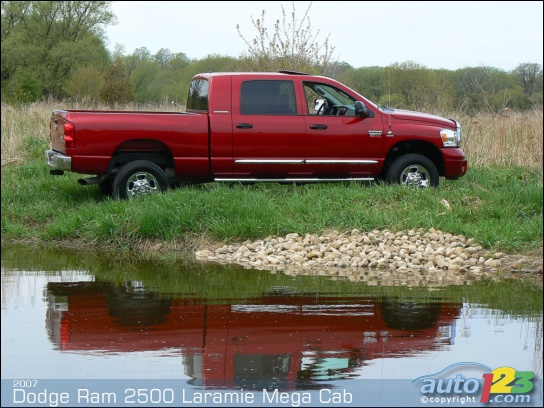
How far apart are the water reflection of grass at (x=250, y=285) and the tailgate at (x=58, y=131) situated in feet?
7.36

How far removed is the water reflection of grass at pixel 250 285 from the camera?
9016mm

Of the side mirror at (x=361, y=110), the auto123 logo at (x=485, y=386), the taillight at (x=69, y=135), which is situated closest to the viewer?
the auto123 logo at (x=485, y=386)

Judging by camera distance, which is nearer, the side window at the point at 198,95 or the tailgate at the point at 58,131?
the tailgate at the point at 58,131

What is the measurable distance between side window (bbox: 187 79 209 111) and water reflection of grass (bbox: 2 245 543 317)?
337 cm

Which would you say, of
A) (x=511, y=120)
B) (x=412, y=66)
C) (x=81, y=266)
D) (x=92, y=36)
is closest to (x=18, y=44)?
(x=92, y=36)

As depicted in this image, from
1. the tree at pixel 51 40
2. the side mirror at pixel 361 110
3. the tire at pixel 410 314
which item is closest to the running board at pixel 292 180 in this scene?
the side mirror at pixel 361 110

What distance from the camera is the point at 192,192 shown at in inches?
505

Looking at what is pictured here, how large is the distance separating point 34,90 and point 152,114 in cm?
3737

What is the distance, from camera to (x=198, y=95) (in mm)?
14031

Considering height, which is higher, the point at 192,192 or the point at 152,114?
the point at 152,114

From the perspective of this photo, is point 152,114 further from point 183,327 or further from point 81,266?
point 183,327

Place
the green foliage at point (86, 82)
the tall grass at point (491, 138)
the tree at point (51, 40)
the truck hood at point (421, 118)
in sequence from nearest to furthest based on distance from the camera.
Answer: the truck hood at point (421, 118) < the tall grass at point (491, 138) < the green foliage at point (86, 82) < the tree at point (51, 40)

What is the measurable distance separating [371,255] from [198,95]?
456 centimetres

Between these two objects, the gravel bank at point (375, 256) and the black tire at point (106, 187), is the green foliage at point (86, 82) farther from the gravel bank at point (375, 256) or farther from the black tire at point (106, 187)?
the gravel bank at point (375, 256)
